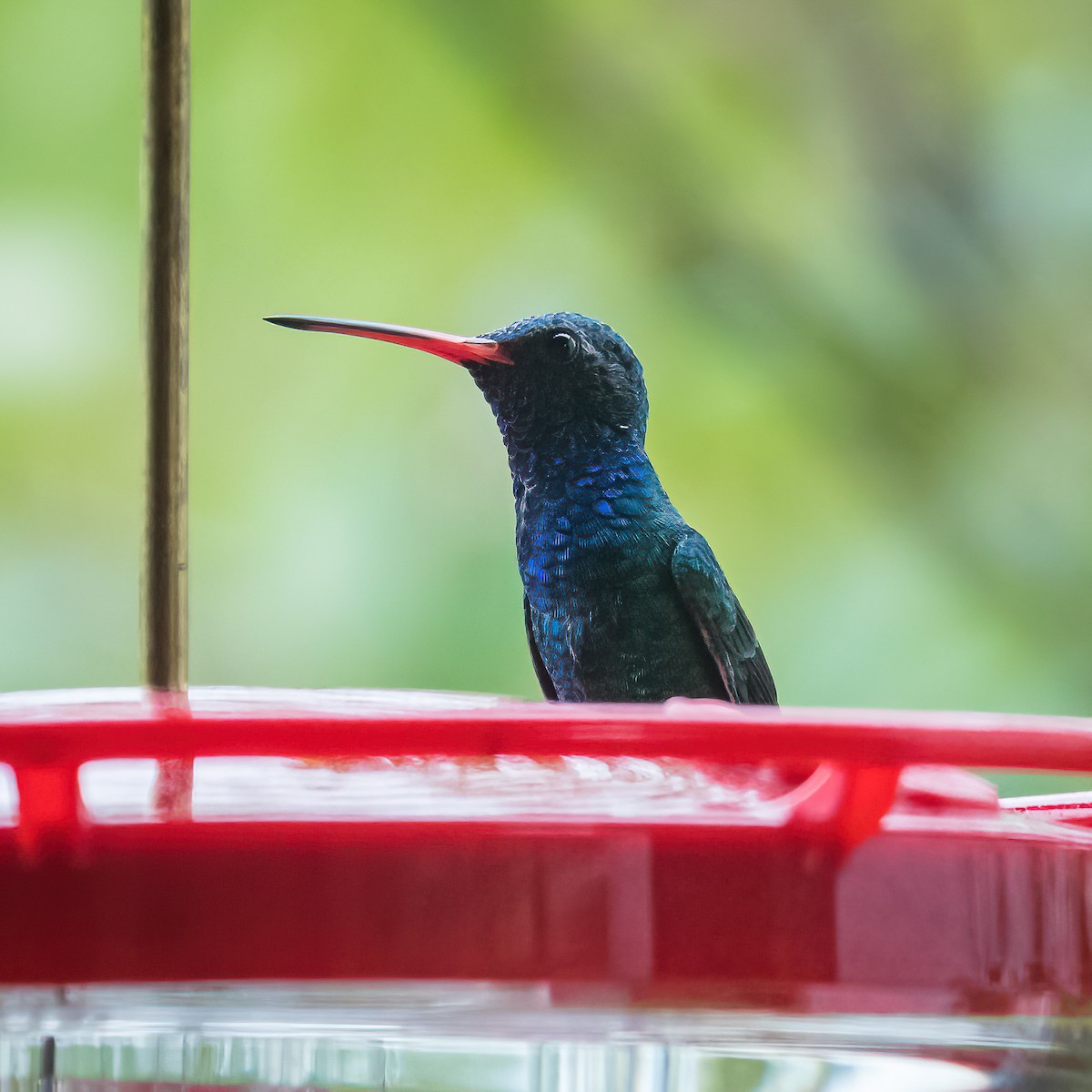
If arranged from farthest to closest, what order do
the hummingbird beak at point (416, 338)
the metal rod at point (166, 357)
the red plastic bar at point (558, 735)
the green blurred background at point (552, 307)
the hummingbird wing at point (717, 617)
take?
1. the green blurred background at point (552, 307)
2. the hummingbird wing at point (717, 617)
3. the hummingbird beak at point (416, 338)
4. the metal rod at point (166, 357)
5. the red plastic bar at point (558, 735)

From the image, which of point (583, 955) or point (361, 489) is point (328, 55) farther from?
point (583, 955)

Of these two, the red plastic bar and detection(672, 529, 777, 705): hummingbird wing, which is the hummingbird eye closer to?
detection(672, 529, 777, 705): hummingbird wing

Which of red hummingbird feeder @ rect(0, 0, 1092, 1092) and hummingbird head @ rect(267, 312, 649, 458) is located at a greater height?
hummingbird head @ rect(267, 312, 649, 458)

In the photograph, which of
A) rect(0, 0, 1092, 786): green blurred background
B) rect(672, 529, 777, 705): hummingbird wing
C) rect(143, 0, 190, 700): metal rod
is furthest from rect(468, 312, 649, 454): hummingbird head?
rect(0, 0, 1092, 786): green blurred background

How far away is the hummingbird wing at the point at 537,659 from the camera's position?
1.32 metres

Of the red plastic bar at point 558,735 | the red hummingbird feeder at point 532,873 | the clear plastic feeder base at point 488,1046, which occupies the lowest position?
the clear plastic feeder base at point 488,1046

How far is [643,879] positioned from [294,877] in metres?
0.09

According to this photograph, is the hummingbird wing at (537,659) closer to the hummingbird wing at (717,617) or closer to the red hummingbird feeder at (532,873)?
the hummingbird wing at (717,617)

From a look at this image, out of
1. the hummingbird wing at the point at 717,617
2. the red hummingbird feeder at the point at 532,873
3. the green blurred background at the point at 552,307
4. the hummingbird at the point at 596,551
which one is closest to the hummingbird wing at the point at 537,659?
the hummingbird at the point at 596,551

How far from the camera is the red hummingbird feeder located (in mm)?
361

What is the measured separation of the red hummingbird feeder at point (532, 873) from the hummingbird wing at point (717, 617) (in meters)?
0.78

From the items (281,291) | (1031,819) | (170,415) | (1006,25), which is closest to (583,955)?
(1031,819)

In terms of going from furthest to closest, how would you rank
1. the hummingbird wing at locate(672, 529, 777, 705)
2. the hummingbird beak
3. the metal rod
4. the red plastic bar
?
the hummingbird wing at locate(672, 529, 777, 705), the hummingbird beak, the metal rod, the red plastic bar

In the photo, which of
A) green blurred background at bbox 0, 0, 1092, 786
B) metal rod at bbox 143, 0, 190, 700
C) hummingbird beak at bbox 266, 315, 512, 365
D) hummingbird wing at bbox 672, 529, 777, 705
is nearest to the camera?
metal rod at bbox 143, 0, 190, 700
